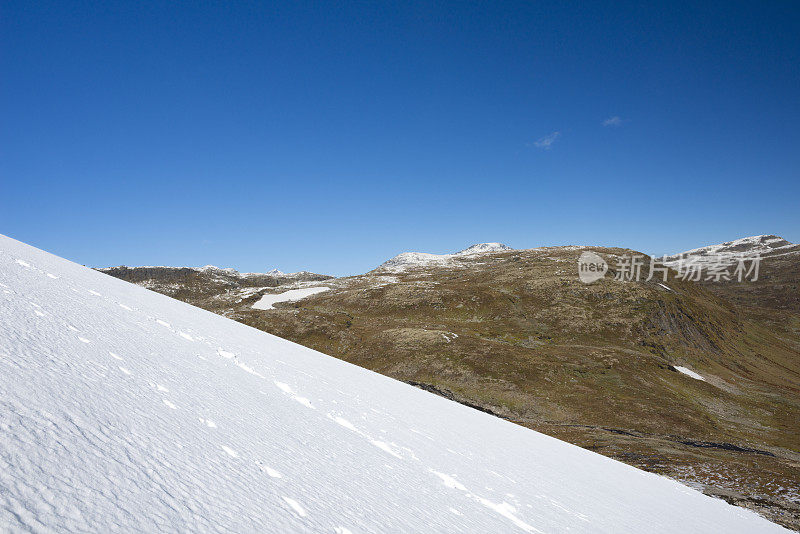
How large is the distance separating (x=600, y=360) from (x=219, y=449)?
6036 centimetres

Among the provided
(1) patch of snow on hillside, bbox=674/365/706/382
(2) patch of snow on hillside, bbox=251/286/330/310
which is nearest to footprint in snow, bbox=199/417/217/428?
(1) patch of snow on hillside, bbox=674/365/706/382

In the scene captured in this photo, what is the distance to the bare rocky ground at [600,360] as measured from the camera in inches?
1316

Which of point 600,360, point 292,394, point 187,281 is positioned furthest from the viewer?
point 187,281

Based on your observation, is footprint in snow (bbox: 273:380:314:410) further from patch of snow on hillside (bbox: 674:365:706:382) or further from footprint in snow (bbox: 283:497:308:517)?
patch of snow on hillside (bbox: 674:365:706:382)

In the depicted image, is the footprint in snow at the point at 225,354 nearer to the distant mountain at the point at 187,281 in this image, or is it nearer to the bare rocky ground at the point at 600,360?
the bare rocky ground at the point at 600,360

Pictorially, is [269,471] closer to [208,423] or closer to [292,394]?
[208,423]

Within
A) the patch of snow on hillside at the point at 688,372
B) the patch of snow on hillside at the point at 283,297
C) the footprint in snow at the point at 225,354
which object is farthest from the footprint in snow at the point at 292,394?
the patch of snow on hillside at the point at 283,297

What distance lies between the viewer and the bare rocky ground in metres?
33.4

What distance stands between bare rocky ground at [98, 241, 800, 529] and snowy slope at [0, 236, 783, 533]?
22.9 meters

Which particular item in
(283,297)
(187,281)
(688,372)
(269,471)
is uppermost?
(688,372)

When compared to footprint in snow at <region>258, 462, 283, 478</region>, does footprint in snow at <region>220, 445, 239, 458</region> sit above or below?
above

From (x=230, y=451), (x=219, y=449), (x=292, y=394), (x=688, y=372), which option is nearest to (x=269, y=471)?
(x=230, y=451)

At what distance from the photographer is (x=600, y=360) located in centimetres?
5388

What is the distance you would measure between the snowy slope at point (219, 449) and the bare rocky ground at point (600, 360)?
2288 centimetres
